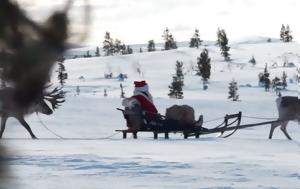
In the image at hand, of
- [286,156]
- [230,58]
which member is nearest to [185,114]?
[286,156]

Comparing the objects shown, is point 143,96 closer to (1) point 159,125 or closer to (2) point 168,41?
(1) point 159,125

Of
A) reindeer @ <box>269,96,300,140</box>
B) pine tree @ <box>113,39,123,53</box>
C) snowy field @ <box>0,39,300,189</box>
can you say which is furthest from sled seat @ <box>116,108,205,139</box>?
pine tree @ <box>113,39,123,53</box>

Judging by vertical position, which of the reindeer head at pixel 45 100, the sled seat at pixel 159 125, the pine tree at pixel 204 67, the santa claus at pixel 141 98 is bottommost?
the pine tree at pixel 204 67

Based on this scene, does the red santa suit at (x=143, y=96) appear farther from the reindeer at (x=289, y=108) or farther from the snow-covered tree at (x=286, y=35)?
the snow-covered tree at (x=286, y=35)

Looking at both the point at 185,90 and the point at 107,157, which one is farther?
the point at 185,90

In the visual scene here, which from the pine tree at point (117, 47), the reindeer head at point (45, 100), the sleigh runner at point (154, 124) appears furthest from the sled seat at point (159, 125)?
the pine tree at point (117, 47)

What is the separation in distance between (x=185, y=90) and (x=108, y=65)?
38523mm

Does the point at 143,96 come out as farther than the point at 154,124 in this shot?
Yes

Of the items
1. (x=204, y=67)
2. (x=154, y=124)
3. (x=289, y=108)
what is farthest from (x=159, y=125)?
(x=204, y=67)

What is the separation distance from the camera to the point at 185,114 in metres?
16.4

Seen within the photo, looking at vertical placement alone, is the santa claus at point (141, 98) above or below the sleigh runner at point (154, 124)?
above

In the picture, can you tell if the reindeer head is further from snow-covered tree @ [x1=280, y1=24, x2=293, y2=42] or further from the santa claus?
snow-covered tree @ [x1=280, y1=24, x2=293, y2=42]

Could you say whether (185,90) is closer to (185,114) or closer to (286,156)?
(185,114)

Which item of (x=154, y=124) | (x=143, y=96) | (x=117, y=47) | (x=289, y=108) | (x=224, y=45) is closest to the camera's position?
(x=154, y=124)
